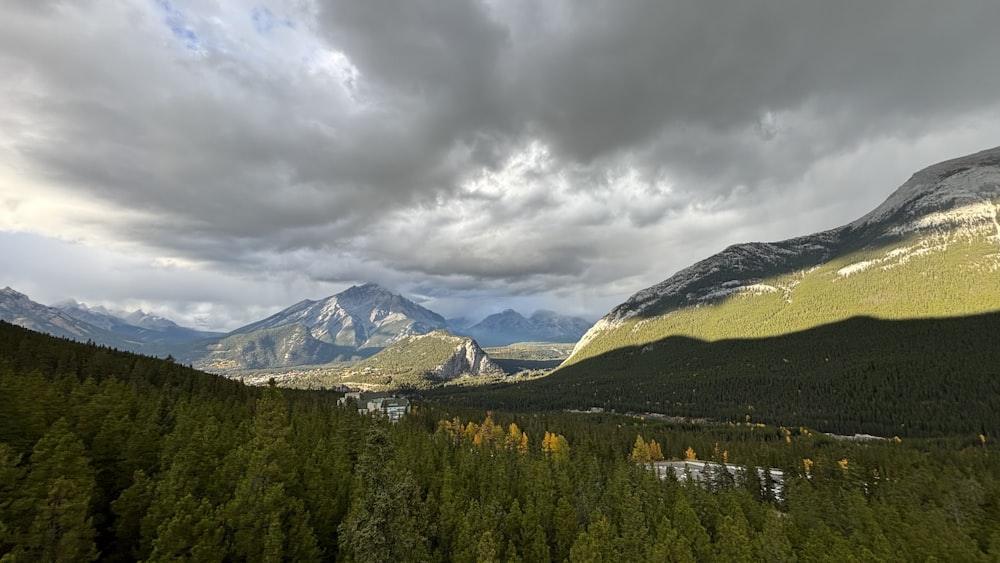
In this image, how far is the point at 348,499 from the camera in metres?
57.3

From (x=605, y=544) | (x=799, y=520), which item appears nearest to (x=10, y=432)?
(x=605, y=544)

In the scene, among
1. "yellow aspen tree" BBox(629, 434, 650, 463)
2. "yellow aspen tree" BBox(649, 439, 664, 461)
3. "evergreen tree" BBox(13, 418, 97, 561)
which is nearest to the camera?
"evergreen tree" BBox(13, 418, 97, 561)

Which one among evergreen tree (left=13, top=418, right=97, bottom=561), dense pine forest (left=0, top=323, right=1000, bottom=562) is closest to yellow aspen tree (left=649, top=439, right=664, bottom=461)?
dense pine forest (left=0, top=323, right=1000, bottom=562)

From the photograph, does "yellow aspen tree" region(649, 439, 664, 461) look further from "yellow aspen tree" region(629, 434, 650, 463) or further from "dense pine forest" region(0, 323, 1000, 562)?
"dense pine forest" region(0, 323, 1000, 562)

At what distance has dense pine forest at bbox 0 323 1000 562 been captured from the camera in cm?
3356

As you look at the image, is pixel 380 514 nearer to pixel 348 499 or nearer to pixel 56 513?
pixel 56 513

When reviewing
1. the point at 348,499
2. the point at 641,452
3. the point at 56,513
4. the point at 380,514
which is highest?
the point at 380,514

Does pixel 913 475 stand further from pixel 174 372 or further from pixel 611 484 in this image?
pixel 174 372

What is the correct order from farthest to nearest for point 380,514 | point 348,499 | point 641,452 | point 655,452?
point 655,452 < point 641,452 < point 348,499 < point 380,514

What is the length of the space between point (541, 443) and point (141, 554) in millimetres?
133951

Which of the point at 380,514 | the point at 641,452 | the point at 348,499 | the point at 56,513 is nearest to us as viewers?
the point at 380,514

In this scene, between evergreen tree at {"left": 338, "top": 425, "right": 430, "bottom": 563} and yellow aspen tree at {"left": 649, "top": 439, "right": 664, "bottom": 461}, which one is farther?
yellow aspen tree at {"left": 649, "top": 439, "right": 664, "bottom": 461}

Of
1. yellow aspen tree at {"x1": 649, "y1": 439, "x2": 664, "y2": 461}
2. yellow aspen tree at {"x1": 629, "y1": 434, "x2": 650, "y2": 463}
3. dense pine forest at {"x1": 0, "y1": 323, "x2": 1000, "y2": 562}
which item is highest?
dense pine forest at {"x1": 0, "y1": 323, "x2": 1000, "y2": 562}

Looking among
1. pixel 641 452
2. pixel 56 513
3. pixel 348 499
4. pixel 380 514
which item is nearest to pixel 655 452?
pixel 641 452
